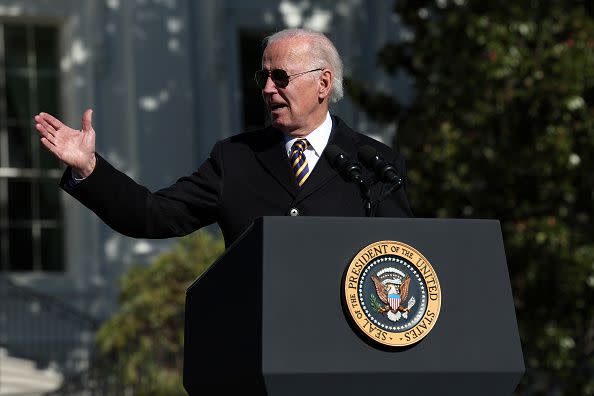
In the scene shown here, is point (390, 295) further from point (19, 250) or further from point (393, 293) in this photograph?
point (19, 250)

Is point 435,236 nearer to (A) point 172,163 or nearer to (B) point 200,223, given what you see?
(B) point 200,223

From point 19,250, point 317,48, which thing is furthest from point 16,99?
point 317,48

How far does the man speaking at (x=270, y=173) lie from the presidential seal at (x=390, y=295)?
0.47 metres

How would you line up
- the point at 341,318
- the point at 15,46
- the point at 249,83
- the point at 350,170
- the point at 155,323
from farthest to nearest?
the point at 249,83 → the point at 15,46 → the point at 155,323 → the point at 350,170 → the point at 341,318

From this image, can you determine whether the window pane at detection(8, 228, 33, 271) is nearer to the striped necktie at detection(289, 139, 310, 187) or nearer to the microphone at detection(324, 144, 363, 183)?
the striped necktie at detection(289, 139, 310, 187)

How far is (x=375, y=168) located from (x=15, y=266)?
12938 mm

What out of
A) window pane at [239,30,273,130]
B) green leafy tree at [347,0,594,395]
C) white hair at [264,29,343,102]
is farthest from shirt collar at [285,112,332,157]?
window pane at [239,30,273,130]

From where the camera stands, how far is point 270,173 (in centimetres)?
393

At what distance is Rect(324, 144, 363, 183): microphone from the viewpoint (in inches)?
145

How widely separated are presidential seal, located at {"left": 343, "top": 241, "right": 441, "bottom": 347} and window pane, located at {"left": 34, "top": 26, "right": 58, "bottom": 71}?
13680mm

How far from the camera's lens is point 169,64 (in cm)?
1655

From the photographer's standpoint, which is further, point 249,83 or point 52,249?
point 249,83

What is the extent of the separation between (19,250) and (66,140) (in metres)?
12.7


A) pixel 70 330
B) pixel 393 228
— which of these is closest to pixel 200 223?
pixel 393 228
